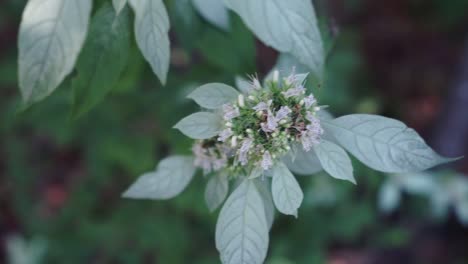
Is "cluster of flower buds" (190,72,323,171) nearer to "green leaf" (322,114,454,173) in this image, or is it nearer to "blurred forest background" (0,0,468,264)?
"green leaf" (322,114,454,173)

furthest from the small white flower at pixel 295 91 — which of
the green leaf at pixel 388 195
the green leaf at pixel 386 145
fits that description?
the green leaf at pixel 388 195

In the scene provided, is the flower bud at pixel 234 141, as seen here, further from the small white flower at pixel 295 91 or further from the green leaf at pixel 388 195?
the green leaf at pixel 388 195

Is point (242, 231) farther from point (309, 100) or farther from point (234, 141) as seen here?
point (309, 100)

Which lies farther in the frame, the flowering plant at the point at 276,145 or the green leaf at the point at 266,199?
the green leaf at the point at 266,199

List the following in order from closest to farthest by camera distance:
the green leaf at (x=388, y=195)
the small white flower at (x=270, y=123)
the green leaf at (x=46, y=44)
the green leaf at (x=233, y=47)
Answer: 1. the green leaf at (x=46, y=44)
2. the small white flower at (x=270, y=123)
3. the green leaf at (x=233, y=47)
4. the green leaf at (x=388, y=195)

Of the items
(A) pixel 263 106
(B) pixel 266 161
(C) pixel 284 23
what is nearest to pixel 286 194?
(B) pixel 266 161

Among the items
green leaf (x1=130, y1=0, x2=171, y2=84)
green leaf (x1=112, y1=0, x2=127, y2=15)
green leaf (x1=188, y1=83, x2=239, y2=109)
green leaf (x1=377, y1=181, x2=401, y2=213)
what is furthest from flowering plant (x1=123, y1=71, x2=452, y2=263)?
green leaf (x1=377, y1=181, x2=401, y2=213)

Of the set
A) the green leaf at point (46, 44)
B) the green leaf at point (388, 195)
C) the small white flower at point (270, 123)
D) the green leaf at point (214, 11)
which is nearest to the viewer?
the green leaf at point (46, 44)
